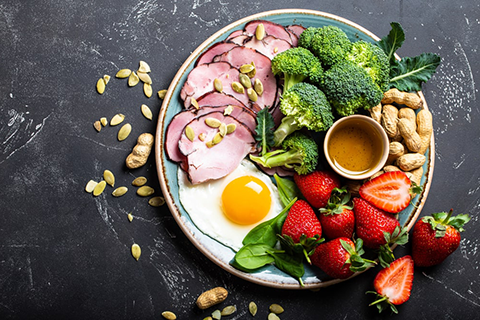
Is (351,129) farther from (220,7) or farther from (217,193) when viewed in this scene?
(220,7)

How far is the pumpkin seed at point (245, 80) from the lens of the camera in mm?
2820

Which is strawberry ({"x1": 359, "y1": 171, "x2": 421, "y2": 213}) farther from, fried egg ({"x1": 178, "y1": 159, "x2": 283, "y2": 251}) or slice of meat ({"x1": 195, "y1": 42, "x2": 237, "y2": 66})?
slice of meat ({"x1": 195, "y1": 42, "x2": 237, "y2": 66})

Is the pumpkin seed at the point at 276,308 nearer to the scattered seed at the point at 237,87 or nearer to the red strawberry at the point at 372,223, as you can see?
the red strawberry at the point at 372,223

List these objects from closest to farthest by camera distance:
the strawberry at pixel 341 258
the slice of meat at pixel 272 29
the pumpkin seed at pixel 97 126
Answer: the strawberry at pixel 341 258 → the slice of meat at pixel 272 29 → the pumpkin seed at pixel 97 126

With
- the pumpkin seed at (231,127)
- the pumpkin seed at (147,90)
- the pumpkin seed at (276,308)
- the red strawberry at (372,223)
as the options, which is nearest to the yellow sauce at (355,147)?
the red strawberry at (372,223)

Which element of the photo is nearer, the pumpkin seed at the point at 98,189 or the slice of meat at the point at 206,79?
the slice of meat at the point at 206,79

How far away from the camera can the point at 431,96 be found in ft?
10.2

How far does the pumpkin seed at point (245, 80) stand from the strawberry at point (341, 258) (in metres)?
1.21

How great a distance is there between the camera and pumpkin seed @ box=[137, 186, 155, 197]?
9.61 ft

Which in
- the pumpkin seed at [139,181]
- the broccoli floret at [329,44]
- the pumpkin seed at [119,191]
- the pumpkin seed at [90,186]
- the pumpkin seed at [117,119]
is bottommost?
the pumpkin seed at [90,186]

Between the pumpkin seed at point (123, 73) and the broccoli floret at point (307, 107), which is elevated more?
the broccoli floret at point (307, 107)

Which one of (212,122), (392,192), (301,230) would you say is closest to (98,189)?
(212,122)

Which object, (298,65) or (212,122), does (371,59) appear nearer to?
(298,65)

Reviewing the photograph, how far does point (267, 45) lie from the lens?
2.85m
